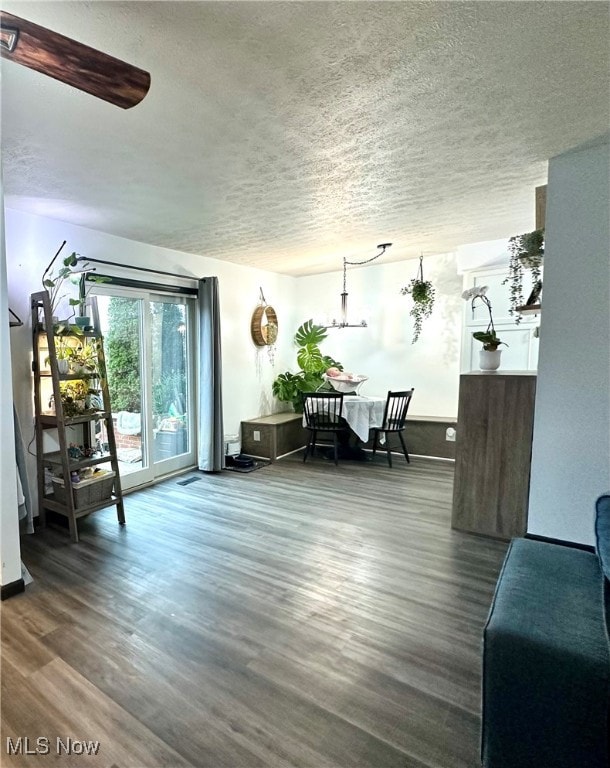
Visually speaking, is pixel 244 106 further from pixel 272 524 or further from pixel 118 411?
pixel 118 411

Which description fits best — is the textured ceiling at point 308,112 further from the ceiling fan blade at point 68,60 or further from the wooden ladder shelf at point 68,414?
the wooden ladder shelf at point 68,414

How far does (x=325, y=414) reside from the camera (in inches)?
187

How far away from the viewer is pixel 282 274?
225 inches

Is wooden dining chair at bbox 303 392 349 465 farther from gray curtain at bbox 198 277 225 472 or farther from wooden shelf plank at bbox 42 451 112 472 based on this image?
wooden shelf plank at bbox 42 451 112 472

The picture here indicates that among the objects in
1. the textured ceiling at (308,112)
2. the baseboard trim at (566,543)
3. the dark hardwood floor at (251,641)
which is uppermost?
the textured ceiling at (308,112)

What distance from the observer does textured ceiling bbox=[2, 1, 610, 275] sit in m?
1.27

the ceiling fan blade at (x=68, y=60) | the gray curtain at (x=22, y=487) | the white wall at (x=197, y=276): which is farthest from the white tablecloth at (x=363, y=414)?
the ceiling fan blade at (x=68, y=60)

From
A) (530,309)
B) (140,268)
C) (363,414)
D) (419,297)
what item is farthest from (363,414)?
(140,268)

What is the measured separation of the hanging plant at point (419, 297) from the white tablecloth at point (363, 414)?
3.89ft

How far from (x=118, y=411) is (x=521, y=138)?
381cm

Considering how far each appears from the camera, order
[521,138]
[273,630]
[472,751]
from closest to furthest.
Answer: [472,751] → [273,630] → [521,138]

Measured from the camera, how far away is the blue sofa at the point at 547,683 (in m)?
1.06

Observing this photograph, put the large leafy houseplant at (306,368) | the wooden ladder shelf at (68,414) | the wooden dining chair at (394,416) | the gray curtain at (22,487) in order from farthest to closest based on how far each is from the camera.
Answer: the large leafy houseplant at (306,368) → the wooden dining chair at (394,416) → the wooden ladder shelf at (68,414) → the gray curtain at (22,487)

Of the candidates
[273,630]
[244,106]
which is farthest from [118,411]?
[244,106]
